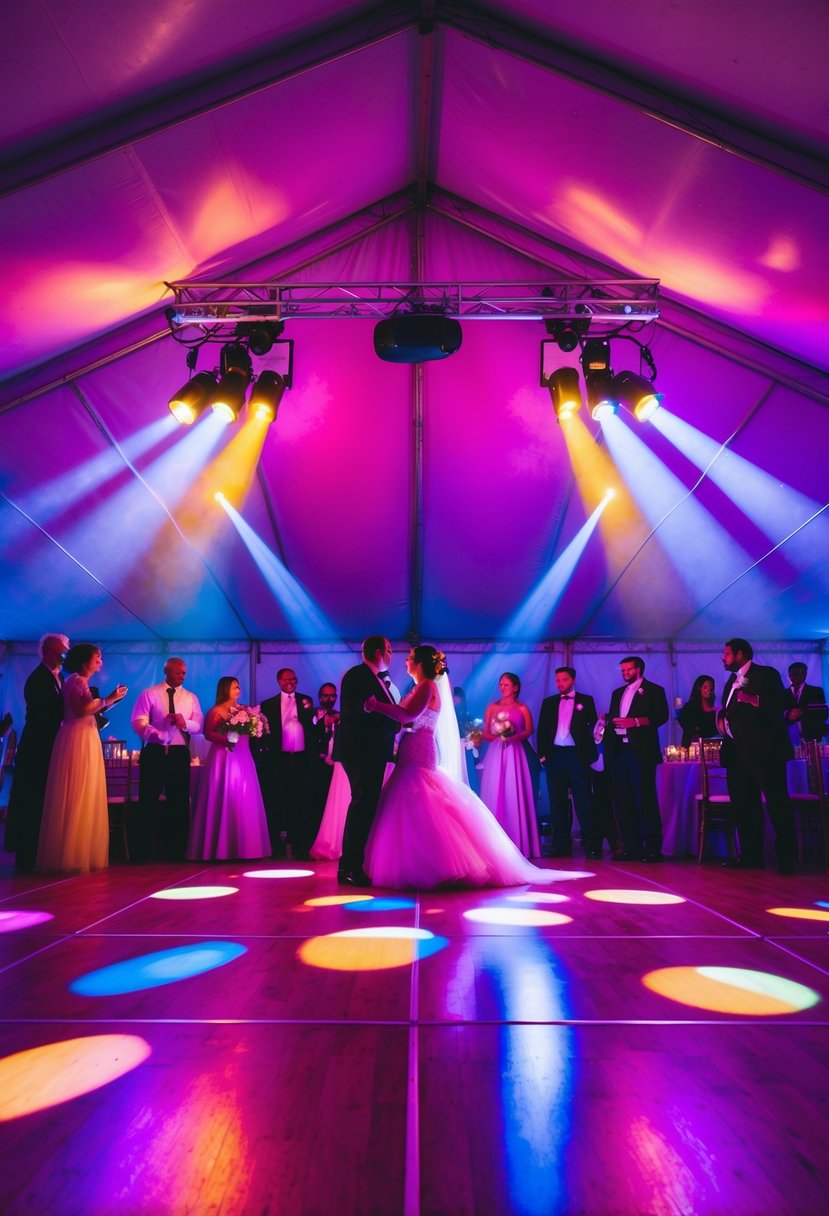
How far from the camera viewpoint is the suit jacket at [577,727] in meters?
6.68

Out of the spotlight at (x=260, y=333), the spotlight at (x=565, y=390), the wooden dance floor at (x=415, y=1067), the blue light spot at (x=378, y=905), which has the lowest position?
the wooden dance floor at (x=415, y=1067)

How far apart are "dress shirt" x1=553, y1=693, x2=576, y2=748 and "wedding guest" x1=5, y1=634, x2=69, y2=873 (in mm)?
3927

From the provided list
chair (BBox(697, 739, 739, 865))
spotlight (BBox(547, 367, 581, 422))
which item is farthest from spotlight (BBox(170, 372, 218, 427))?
chair (BBox(697, 739, 739, 865))

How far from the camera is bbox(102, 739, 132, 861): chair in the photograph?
22.0ft

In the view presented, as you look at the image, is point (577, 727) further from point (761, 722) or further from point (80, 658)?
point (80, 658)

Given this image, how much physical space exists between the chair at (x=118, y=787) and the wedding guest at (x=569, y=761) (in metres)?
3.57

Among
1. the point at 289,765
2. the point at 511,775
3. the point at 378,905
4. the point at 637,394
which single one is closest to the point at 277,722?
the point at 289,765

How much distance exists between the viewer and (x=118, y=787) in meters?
7.88

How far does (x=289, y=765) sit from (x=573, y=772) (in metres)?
2.48

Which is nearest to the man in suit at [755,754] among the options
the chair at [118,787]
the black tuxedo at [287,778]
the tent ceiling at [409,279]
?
the tent ceiling at [409,279]

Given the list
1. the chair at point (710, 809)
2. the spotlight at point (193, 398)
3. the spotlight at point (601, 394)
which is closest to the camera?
the chair at point (710, 809)

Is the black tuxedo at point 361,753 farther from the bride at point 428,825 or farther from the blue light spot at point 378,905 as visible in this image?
the blue light spot at point 378,905

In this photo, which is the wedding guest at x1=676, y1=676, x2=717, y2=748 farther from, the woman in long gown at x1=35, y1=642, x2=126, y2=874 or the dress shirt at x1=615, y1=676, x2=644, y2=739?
the woman in long gown at x1=35, y1=642, x2=126, y2=874

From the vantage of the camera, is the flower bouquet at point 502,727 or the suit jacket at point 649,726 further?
the flower bouquet at point 502,727
